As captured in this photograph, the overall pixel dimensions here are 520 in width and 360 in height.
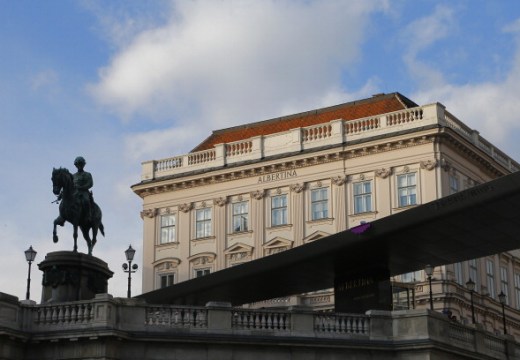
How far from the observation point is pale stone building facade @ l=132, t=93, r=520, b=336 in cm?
6812

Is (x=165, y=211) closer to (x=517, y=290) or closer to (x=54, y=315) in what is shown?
(x=517, y=290)

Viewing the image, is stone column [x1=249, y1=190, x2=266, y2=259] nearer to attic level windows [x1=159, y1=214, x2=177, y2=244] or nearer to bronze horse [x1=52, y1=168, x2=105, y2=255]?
attic level windows [x1=159, y1=214, x2=177, y2=244]

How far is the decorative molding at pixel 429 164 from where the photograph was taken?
67.5 m

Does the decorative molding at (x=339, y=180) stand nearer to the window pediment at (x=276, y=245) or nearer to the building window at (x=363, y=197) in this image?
the building window at (x=363, y=197)

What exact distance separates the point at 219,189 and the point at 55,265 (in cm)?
3827

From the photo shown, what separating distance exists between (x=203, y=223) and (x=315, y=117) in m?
11.0

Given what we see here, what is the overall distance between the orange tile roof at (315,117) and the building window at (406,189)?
21.6 feet

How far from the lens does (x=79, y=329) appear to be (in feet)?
109

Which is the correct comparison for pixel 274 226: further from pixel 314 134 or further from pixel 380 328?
pixel 380 328

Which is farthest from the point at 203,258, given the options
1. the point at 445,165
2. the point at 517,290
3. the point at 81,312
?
the point at 81,312

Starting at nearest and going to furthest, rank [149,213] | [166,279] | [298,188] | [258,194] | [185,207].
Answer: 1. [298,188]
2. [258,194]
3. [166,279]
4. [185,207]
5. [149,213]

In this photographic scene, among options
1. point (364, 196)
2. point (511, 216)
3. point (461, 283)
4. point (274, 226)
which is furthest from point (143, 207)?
point (511, 216)

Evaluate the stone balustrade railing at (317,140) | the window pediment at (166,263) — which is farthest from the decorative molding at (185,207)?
the window pediment at (166,263)

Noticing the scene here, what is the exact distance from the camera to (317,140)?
72.5m
